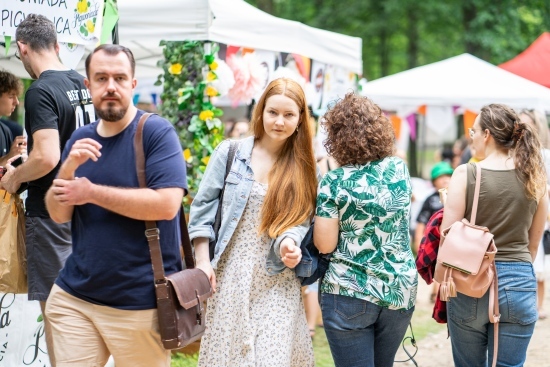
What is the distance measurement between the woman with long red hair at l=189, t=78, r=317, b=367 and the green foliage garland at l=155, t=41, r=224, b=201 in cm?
228

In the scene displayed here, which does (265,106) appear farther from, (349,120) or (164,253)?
(164,253)

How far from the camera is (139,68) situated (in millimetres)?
8906

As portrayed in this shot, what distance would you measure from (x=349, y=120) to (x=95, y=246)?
1298 mm

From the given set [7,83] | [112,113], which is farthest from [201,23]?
[112,113]

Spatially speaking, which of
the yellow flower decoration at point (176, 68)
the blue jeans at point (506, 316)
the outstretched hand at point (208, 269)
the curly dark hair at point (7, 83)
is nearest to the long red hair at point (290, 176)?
the outstretched hand at point (208, 269)

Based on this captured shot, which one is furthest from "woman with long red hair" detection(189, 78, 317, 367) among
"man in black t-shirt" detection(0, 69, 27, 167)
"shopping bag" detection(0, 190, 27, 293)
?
"man in black t-shirt" detection(0, 69, 27, 167)

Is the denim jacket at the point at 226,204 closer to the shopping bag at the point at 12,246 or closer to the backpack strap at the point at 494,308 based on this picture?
the backpack strap at the point at 494,308

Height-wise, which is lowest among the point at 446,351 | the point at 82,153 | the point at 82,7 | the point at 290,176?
the point at 446,351

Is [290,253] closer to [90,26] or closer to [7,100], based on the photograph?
[90,26]

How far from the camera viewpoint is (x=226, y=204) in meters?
3.68

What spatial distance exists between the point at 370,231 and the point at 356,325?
43cm

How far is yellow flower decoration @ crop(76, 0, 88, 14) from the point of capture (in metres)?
4.76

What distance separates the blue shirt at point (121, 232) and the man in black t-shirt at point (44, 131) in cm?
97

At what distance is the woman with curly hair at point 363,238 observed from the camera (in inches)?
138
